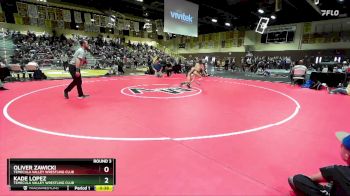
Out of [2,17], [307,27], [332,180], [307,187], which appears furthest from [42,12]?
[307,27]

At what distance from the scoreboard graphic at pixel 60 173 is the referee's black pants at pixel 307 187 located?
1.57m

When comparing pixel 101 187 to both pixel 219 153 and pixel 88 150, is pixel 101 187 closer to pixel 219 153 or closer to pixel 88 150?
pixel 88 150

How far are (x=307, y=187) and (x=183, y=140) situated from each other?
5.64ft

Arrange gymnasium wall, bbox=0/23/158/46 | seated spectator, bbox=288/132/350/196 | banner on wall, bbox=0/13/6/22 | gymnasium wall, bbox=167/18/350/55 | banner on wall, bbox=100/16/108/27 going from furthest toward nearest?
1. gymnasium wall, bbox=0/23/158/46
2. banner on wall, bbox=100/16/108/27
3. banner on wall, bbox=0/13/6/22
4. gymnasium wall, bbox=167/18/350/55
5. seated spectator, bbox=288/132/350/196

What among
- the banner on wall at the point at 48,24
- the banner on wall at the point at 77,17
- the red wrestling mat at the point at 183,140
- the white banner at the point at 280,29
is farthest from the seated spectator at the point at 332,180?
the banner on wall at the point at 48,24

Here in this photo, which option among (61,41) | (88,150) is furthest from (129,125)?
(61,41)

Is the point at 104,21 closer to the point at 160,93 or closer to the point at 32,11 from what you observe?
the point at 32,11

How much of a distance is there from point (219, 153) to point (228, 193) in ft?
2.70

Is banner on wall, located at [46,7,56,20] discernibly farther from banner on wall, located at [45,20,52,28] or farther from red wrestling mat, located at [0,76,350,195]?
red wrestling mat, located at [0,76,350,195]

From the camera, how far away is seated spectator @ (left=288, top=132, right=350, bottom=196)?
1.54m

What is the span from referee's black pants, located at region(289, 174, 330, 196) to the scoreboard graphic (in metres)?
1.57

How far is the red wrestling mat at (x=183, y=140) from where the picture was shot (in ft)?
7.48

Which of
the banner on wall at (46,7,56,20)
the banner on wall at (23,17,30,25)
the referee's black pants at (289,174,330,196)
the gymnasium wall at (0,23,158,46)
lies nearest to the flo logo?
the referee's black pants at (289,174,330,196)

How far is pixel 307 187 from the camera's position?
1.87 metres
